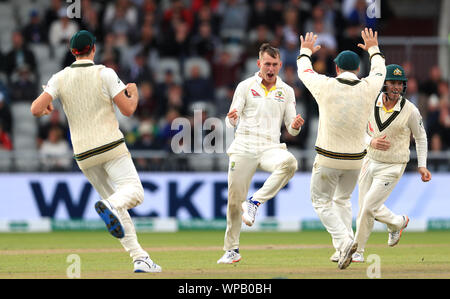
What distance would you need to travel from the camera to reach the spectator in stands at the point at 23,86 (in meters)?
21.7

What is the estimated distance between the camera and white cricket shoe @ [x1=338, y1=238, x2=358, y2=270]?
11.1 meters

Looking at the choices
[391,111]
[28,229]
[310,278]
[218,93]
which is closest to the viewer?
[310,278]

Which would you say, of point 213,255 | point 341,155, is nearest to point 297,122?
point 341,155

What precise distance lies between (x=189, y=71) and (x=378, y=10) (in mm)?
4811

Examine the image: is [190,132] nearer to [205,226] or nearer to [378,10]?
[205,226]

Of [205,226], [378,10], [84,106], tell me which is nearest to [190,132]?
[205,226]

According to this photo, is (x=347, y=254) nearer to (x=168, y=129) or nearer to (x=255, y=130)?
(x=255, y=130)

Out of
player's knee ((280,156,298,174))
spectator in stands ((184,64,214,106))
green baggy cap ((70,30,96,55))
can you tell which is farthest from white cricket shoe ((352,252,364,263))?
spectator in stands ((184,64,214,106))

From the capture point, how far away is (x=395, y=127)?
12273 millimetres

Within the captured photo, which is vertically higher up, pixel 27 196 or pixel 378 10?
pixel 378 10

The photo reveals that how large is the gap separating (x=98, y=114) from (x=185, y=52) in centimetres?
1209

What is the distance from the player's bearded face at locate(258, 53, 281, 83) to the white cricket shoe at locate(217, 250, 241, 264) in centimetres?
228

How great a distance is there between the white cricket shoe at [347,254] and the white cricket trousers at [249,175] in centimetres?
128

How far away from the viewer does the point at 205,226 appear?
63.4 feet
